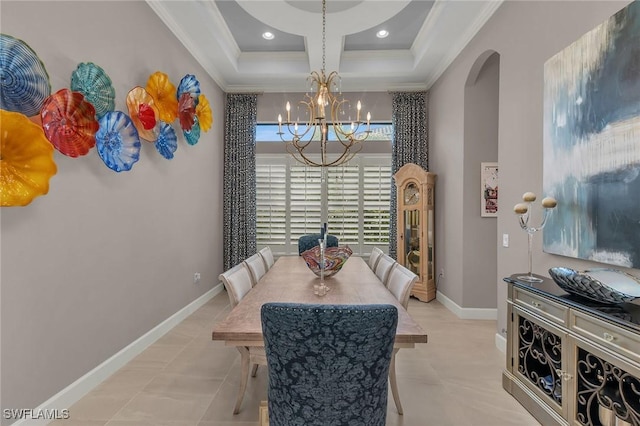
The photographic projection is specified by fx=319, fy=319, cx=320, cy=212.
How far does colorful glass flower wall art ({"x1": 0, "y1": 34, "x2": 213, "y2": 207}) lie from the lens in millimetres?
1692

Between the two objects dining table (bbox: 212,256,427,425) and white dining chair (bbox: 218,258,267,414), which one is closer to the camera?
dining table (bbox: 212,256,427,425)

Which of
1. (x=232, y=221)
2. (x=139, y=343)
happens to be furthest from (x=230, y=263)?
(x=139, y=343)

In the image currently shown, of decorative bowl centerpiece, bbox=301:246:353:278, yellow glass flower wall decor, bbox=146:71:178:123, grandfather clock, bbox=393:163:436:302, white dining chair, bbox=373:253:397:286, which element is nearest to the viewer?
decorative bowl centerpiece, bbox=301:246:353:278

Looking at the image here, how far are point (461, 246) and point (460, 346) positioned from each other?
4.21 feet

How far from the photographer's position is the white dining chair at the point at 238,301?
1.91 meters

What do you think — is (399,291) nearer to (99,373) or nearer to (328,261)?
(328,261)

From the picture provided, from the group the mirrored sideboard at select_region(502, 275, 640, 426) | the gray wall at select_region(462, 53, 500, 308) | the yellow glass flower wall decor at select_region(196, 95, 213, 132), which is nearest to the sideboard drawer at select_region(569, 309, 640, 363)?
the mirrored sideboard at select_region(502, 275, 640, 426)

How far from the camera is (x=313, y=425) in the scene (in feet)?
4.42

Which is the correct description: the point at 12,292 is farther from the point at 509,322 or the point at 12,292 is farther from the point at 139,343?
the point at 509,322

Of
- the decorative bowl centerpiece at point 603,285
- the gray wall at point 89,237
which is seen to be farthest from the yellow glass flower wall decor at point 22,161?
the decorative bowl centerpiece at point 603,285

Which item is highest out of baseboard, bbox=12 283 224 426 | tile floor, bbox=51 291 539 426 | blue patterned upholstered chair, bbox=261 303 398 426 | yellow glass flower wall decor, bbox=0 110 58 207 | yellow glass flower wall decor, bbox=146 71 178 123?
yellow glass flower wall decor, bbox=146 71 178 123

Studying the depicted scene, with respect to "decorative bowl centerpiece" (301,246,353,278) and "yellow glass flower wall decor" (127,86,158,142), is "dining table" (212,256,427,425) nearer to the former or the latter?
"decorative bowl centerpiece" (301,246,353,278)

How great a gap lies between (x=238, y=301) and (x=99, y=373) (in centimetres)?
135

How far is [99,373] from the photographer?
2443 mm
